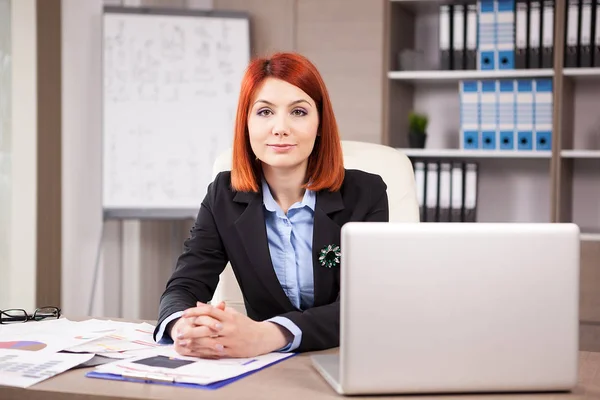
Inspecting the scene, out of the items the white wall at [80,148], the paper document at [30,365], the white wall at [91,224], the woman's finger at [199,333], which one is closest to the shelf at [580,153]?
the white wall at [91,224]

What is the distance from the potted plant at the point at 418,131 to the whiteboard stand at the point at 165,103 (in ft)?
2.68

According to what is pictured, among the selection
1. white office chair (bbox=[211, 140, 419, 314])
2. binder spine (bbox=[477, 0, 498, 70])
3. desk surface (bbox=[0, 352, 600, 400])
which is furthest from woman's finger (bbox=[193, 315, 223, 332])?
binder spine (bbox=[477, 0, 498, 70])

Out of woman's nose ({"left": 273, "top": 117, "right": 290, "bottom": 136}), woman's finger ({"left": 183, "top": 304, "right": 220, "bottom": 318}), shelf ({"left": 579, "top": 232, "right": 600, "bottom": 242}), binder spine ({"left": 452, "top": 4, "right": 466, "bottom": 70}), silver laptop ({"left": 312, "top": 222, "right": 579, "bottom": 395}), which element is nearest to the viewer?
silver laptop ({"left": 312, "top": 222, "right": 579, "bottom": 395})

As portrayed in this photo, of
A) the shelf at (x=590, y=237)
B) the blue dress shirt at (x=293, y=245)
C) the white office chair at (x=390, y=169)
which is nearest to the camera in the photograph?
the blue dress shirt at (x=293, y=245)

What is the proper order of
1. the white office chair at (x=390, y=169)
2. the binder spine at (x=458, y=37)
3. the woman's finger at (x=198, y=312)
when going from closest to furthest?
the woman's finger at (x=198, y=312), the white office chair at (x=390, y=169), the binder spine at (x=458, y=37)

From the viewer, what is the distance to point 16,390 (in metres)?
1.09

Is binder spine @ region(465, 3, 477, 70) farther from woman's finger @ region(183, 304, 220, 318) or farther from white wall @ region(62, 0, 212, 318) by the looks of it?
woman's finger @ region(183, 304, 220, 318)

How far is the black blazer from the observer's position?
1628mm

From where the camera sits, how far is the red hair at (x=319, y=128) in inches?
63.4

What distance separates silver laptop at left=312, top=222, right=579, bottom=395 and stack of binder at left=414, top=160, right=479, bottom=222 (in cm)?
241

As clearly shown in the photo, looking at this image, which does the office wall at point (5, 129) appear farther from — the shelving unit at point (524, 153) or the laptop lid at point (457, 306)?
the laptop lid at point (457, 306)

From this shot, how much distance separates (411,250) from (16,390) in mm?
573

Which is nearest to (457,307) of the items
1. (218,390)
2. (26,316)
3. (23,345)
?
(218,390)

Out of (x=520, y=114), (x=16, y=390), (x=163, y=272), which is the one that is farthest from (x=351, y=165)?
(x=163, y=272)
